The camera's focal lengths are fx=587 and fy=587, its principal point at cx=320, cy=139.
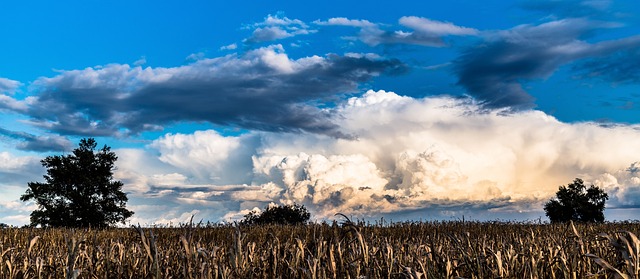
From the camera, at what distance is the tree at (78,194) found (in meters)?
40.6

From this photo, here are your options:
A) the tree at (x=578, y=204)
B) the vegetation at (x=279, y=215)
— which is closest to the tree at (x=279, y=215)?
the vegetation at (x=279, y=215)

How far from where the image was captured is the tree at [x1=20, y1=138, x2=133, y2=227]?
1597 inches

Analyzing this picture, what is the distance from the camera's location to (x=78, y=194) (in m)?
41.3

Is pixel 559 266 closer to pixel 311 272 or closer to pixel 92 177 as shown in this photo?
pixel 311 272

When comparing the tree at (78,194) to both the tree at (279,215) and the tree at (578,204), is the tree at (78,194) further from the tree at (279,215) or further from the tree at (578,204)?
the tree at (578,204)

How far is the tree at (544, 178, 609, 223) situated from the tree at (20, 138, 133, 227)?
35072mm

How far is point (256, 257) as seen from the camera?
7301 millimetres

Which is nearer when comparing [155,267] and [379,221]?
[155,267]

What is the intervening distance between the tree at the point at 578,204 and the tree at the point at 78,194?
35.1m

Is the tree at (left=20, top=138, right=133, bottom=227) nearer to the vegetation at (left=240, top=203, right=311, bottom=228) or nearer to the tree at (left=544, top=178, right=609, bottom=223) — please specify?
the vegetation at (left=240, top=203, right=311, bottom=228)

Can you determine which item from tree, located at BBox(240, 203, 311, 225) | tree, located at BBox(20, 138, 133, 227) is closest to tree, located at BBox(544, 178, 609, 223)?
tree, located at BBox(240, 203, 311, 225)

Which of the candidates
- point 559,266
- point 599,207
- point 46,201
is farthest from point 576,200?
point 559,266

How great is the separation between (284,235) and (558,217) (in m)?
37.7

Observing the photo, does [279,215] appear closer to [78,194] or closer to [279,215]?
[279,215]
